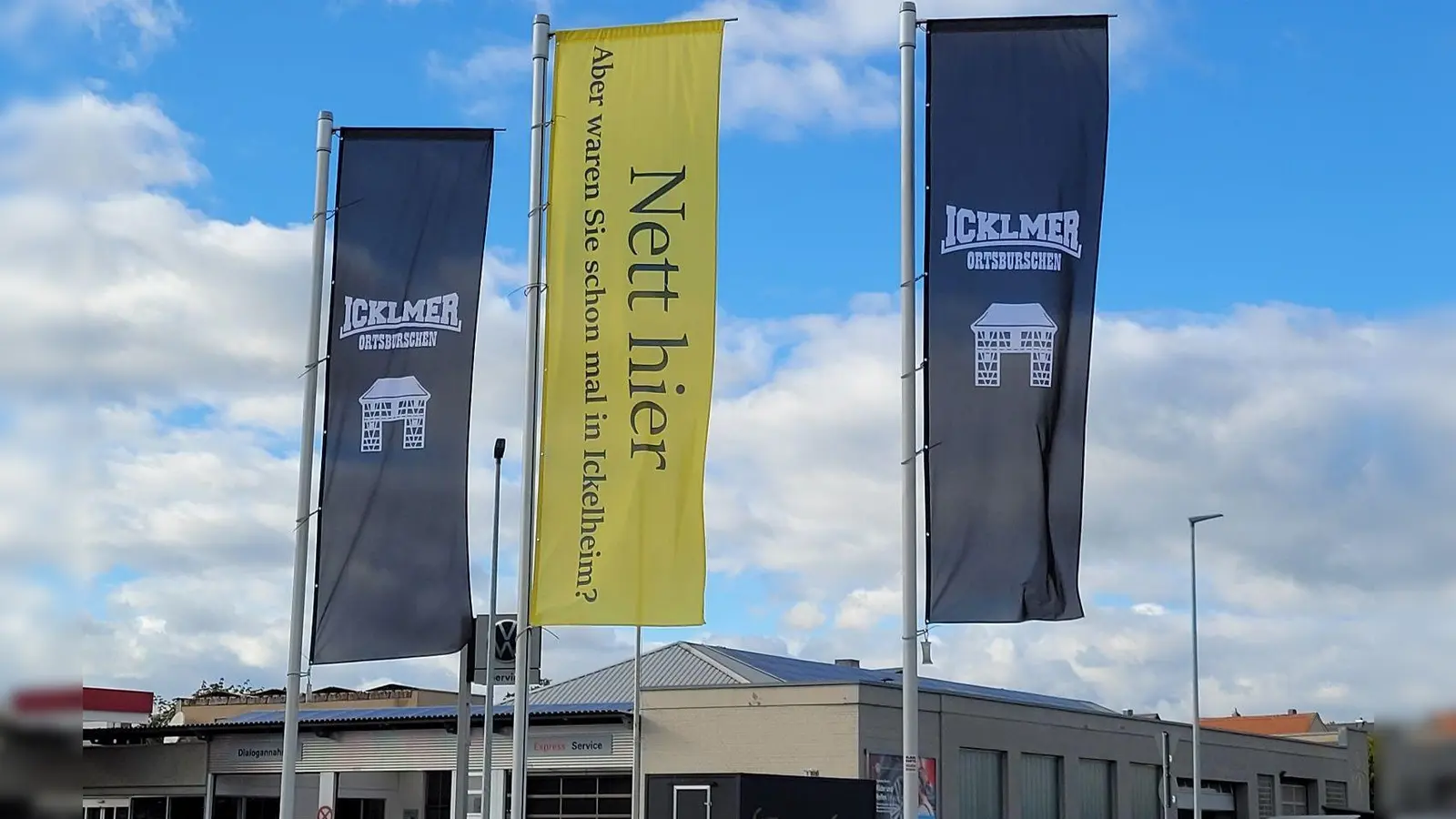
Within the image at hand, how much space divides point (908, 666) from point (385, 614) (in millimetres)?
6860

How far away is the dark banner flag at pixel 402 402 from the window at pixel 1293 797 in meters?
51.2

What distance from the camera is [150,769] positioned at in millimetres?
51969

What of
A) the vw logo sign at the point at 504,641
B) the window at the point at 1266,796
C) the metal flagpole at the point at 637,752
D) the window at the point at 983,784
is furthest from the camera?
the window at the point at 1266,796

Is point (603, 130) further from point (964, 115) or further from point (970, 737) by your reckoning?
point (970, 737)

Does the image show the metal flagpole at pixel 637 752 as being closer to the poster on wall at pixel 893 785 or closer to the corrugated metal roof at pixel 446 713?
the corrugated metal roof at pixel 446 713

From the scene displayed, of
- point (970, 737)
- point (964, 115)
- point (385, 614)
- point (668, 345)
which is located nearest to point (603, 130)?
point (668, 345)

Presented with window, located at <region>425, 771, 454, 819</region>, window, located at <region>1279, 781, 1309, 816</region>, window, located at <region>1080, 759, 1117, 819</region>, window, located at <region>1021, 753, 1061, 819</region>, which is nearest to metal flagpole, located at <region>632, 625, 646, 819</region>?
window, located at <region>425, 771, 454, 819</region>

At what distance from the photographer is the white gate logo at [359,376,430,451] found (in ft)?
64.7

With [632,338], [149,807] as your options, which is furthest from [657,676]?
[632,338]

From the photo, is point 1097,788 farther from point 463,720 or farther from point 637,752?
point 463,720

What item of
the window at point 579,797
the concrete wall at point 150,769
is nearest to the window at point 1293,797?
the window at point 579,797

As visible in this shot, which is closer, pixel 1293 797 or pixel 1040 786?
pixel 1040 786

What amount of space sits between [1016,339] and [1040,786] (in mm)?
35611

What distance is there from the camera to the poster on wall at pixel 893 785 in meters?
41.2
